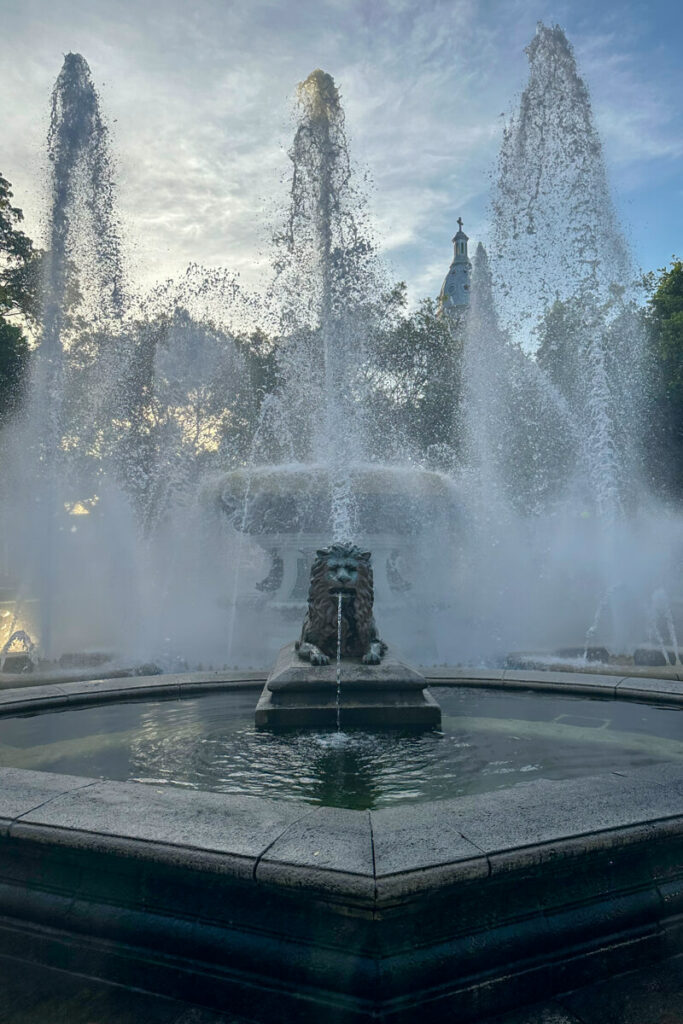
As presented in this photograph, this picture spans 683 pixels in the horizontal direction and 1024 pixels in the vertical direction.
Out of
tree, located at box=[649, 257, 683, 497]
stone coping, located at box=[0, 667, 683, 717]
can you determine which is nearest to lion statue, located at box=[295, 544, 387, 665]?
stone coping, located at box=[0, 667, 683, 717]

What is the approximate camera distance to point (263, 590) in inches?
553

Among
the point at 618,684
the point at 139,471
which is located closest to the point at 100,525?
the point at 139,471

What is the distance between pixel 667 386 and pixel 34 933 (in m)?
21.4

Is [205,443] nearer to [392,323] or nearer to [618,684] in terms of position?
[392,323]

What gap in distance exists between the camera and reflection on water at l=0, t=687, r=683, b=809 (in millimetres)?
3998

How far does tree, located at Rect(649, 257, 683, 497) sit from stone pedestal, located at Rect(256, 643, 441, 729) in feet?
57.2

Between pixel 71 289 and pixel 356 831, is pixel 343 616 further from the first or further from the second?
pixel 71 289

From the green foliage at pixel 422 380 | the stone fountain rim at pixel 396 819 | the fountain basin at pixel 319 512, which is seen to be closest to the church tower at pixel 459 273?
the green foliage at pixel 422 380

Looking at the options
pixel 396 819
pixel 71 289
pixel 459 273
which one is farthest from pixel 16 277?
pixel 459 273

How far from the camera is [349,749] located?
4.68 m

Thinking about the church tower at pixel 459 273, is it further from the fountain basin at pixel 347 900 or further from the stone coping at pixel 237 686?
the fountain basin at pixel 347 900

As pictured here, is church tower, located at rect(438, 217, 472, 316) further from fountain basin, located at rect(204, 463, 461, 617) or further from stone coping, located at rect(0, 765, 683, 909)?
stone coping, located at rect(0, 765, 683, 909)

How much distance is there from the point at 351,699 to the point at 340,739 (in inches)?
17.7

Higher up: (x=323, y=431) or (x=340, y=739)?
(x=323, y=431)
